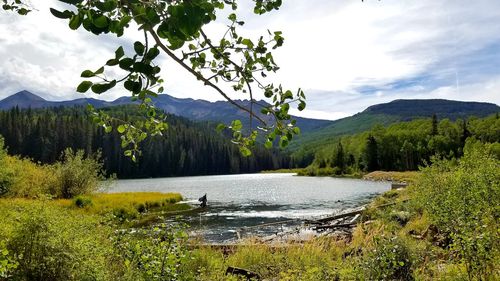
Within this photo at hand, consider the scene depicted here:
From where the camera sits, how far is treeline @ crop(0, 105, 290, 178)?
5007 inches

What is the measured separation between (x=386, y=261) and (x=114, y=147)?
154335mm

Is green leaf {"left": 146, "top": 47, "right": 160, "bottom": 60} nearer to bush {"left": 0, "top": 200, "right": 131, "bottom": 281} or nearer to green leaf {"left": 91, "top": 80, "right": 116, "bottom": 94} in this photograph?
green leaf {"left": 91, "top": 80, "right": 116, "bottom": 94}

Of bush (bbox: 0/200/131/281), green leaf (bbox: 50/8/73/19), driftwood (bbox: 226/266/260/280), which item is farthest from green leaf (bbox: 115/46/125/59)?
driftwood (bbox: 226/266/260/280)

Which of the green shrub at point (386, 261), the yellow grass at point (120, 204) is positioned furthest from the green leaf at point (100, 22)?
the yellow grass at point (120, 204)

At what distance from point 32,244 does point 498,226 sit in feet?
30.3

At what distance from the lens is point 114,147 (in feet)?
500

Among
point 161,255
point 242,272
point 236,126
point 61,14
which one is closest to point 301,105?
point 236,126

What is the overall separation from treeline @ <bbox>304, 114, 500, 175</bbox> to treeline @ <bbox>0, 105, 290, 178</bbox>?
162ft

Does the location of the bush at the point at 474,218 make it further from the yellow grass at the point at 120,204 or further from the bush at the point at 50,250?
the yellow grass at the point at 120,204

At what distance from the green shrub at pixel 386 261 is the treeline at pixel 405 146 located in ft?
385

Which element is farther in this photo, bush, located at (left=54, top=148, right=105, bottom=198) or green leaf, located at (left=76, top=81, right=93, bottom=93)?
bush, located at (left=54, top=148, right=105, bottom=198)

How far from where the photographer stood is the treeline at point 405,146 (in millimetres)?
118562

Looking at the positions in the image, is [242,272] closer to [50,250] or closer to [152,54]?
[50,250]

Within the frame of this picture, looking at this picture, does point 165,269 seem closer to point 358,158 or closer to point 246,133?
point 246,133
